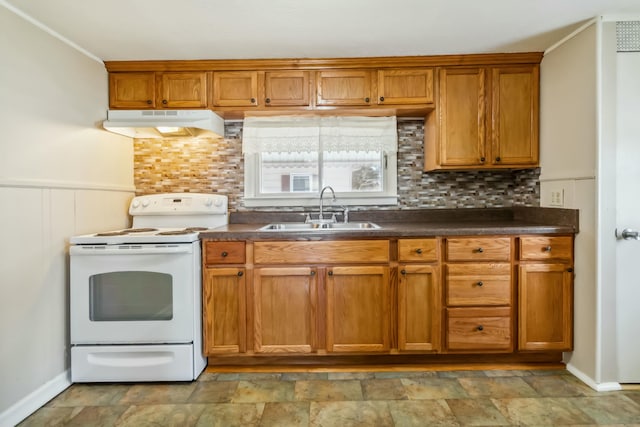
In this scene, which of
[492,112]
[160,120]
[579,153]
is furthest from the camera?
[492,112]

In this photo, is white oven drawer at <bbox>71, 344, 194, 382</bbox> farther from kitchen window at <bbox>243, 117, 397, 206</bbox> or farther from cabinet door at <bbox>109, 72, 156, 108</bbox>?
cabinet door at <bbox>109, 72, 156, 108</bbox>

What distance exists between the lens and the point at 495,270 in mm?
2318

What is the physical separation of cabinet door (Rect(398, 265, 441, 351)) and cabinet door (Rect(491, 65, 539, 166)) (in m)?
1.03

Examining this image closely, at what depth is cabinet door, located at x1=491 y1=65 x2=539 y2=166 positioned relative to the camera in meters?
2.59

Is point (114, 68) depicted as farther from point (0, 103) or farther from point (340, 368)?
point (340, 368)

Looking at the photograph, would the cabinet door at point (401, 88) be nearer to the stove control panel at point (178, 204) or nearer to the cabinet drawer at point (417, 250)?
the cabinet drawer at point (417, 250)

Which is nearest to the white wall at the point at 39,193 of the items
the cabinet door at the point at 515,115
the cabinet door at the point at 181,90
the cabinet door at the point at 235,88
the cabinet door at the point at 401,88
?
the cabinet door at the point at 181,90

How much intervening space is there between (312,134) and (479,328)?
1844 millimetres

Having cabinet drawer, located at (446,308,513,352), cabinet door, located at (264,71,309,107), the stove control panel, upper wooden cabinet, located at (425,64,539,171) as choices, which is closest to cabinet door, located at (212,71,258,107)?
cabinet door, located at (264,71,309,107)

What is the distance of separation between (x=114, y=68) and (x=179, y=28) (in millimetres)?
805

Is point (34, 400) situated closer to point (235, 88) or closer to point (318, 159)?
point (235, 88)

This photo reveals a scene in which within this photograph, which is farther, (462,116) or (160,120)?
(462,116)

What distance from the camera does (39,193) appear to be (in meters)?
2.01

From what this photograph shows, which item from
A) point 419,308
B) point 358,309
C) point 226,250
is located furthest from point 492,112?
point 226,250
